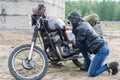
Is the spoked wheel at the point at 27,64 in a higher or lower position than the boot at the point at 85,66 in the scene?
higher

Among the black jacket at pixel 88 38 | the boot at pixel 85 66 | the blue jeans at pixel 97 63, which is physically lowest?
the boot at pixel 85 66

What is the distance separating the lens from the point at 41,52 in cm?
641

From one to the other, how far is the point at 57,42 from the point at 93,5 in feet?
212

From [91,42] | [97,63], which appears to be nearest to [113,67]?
[97,63]

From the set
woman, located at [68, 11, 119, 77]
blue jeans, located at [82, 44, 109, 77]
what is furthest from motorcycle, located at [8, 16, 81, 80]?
blue jeans, located at [82, 44, 109, 77]

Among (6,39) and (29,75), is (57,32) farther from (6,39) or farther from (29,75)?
(6,39)

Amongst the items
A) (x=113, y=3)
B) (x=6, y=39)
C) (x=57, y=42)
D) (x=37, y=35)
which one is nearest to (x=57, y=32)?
(x=57, y=42)

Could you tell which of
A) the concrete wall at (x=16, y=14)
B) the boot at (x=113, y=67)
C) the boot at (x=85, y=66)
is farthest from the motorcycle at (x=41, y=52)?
the concrete wall at (x=16, y=14)

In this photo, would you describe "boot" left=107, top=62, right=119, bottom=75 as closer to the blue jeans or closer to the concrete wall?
the blue jeans

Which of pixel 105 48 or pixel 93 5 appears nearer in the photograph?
pixel 105 48

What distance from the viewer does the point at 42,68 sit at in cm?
635

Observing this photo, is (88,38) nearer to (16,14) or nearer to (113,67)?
(113,67)

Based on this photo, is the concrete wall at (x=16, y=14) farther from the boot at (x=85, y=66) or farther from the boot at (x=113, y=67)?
the boot at (x=113, y=67)

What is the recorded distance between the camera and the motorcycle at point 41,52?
6.34m
